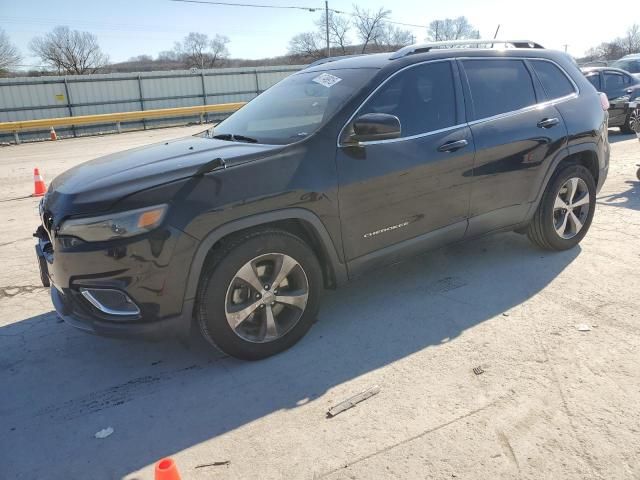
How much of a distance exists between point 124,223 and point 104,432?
1105 mm

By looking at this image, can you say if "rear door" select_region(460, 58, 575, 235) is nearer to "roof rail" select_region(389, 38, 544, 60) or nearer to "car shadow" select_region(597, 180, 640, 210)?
"roof rail" select_region(389, 38, 544, 60)

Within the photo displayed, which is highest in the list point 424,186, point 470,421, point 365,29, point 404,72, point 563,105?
point 365,29

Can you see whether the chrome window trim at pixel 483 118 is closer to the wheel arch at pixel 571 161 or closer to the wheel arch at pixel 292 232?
the wheel arch at pixel 571 161

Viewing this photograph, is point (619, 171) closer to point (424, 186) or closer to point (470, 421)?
point (424, 186)

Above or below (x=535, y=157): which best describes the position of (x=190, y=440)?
below

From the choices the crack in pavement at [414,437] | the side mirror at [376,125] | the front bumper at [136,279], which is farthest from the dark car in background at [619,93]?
the front bumper at [136,279]

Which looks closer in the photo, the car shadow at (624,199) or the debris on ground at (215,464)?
the debris on ground at (215,464)

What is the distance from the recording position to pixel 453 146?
384 centimetres

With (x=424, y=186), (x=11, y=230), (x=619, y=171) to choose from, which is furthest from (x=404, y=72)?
(x=619, y=171)

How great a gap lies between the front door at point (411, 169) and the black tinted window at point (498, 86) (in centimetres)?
21

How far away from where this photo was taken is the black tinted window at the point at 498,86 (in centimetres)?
410

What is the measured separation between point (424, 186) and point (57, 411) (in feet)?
8.99

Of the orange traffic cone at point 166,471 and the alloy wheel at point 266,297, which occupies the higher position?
the alloy wheel at point 266,297

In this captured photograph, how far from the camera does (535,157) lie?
4344mm
